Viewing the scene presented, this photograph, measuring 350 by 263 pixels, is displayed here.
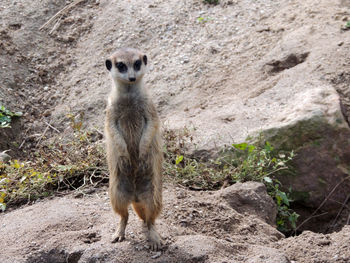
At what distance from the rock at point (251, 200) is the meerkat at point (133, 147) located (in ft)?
3.00

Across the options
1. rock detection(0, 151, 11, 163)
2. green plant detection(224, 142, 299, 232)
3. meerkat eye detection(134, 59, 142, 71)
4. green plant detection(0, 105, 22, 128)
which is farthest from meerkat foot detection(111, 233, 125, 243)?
green plant detection(0, 105, 22, 128)

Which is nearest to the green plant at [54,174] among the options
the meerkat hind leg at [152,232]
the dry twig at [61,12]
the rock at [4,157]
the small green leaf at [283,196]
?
the rock at [4,157]

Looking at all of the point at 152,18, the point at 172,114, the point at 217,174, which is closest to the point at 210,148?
the point at 217,174

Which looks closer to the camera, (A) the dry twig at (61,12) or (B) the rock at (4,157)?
(B) the rock at (4,157)

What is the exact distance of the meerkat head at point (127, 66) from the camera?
3.18m

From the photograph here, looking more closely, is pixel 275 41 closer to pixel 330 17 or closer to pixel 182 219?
pixel 330 17

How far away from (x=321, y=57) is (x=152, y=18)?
7.59 ft

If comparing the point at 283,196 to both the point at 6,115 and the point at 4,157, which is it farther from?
the point at 6,115

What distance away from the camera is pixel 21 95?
5.76 m

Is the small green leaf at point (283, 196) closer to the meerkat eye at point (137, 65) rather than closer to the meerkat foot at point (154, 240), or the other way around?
the meerkat foot at point (154, 240)

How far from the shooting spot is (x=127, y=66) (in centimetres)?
321

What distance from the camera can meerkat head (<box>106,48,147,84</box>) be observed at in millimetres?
3176

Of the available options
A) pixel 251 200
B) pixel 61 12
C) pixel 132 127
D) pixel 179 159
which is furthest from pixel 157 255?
pixel 61 12

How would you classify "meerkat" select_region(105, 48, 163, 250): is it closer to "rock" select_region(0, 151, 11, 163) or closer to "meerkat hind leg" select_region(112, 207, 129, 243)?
"meerkat hind leg" select_region(112, 207, 129, 243)
